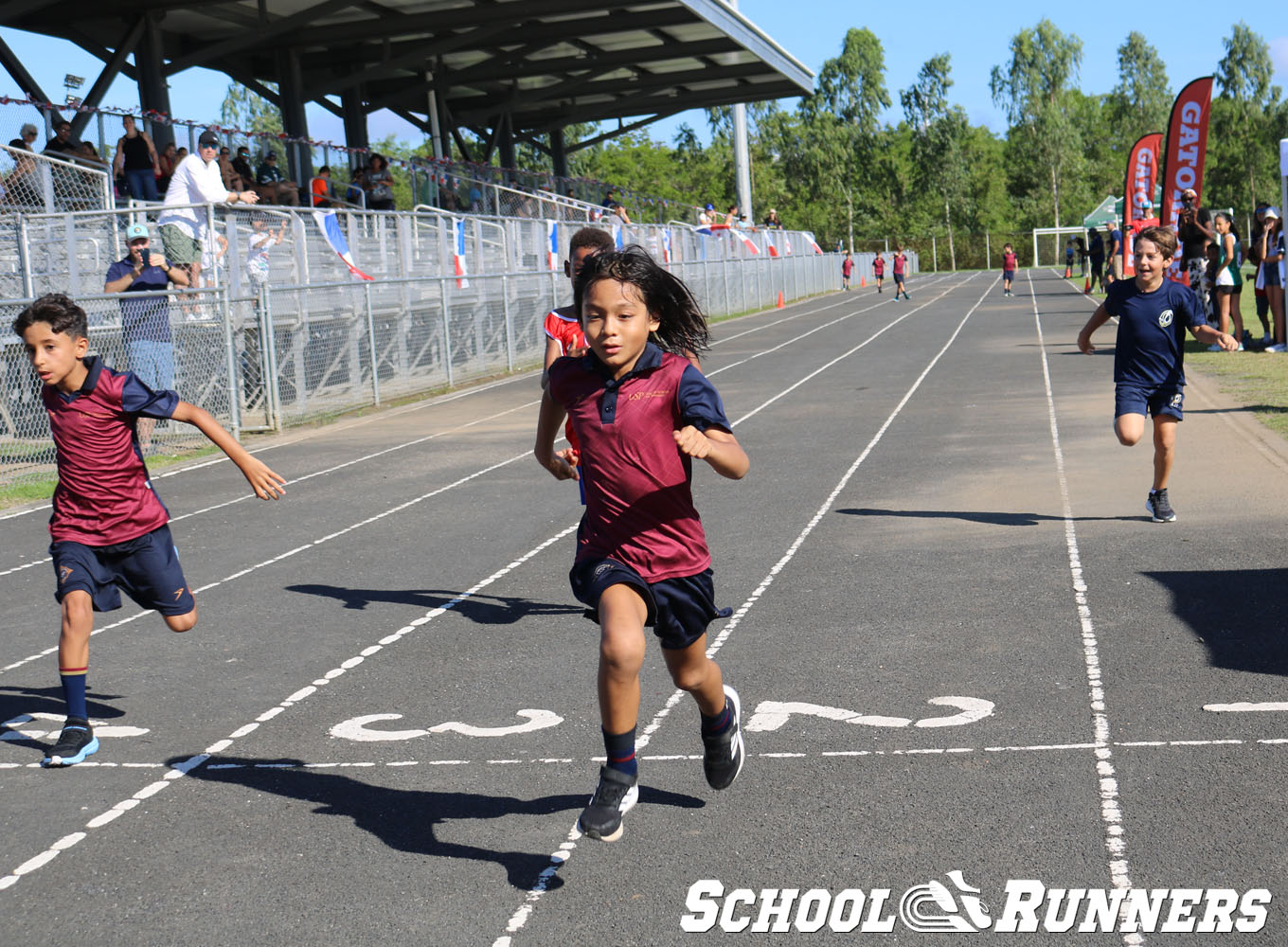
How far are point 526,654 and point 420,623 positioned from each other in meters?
0.97

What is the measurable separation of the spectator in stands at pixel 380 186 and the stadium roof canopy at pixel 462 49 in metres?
4.10

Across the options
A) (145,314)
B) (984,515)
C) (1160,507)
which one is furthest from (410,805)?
(145,314)

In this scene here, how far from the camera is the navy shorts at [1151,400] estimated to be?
9102 millimetres

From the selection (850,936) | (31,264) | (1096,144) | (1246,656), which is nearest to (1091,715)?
(1246,656)

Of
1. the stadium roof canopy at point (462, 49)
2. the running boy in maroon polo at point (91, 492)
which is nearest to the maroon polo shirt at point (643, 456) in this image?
the running boy in maroon polo at point (91, 492)

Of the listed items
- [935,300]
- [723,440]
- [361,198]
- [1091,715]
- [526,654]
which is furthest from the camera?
[935,300]

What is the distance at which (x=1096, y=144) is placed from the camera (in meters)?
118

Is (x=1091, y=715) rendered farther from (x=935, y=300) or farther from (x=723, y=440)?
(x=935, y=300)

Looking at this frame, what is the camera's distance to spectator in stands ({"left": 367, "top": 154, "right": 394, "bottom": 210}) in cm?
2508

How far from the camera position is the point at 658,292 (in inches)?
171

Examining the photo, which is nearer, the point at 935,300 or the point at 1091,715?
the point at 1091,715

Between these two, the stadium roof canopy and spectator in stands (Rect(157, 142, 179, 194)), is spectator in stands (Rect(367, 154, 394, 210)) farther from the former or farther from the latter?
spectator in stands (Rect(157, 142, 179, 194))

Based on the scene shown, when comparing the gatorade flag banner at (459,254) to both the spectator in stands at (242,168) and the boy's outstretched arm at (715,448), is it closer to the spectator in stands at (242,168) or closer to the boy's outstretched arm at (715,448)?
the spectator in stands at (242,168)

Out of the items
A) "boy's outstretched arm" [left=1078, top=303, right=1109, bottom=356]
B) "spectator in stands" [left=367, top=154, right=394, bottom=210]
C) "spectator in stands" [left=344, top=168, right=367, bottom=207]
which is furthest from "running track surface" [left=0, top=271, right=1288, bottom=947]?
"spectator in stands" [left=344, top=168, right=367, bottom=207]
